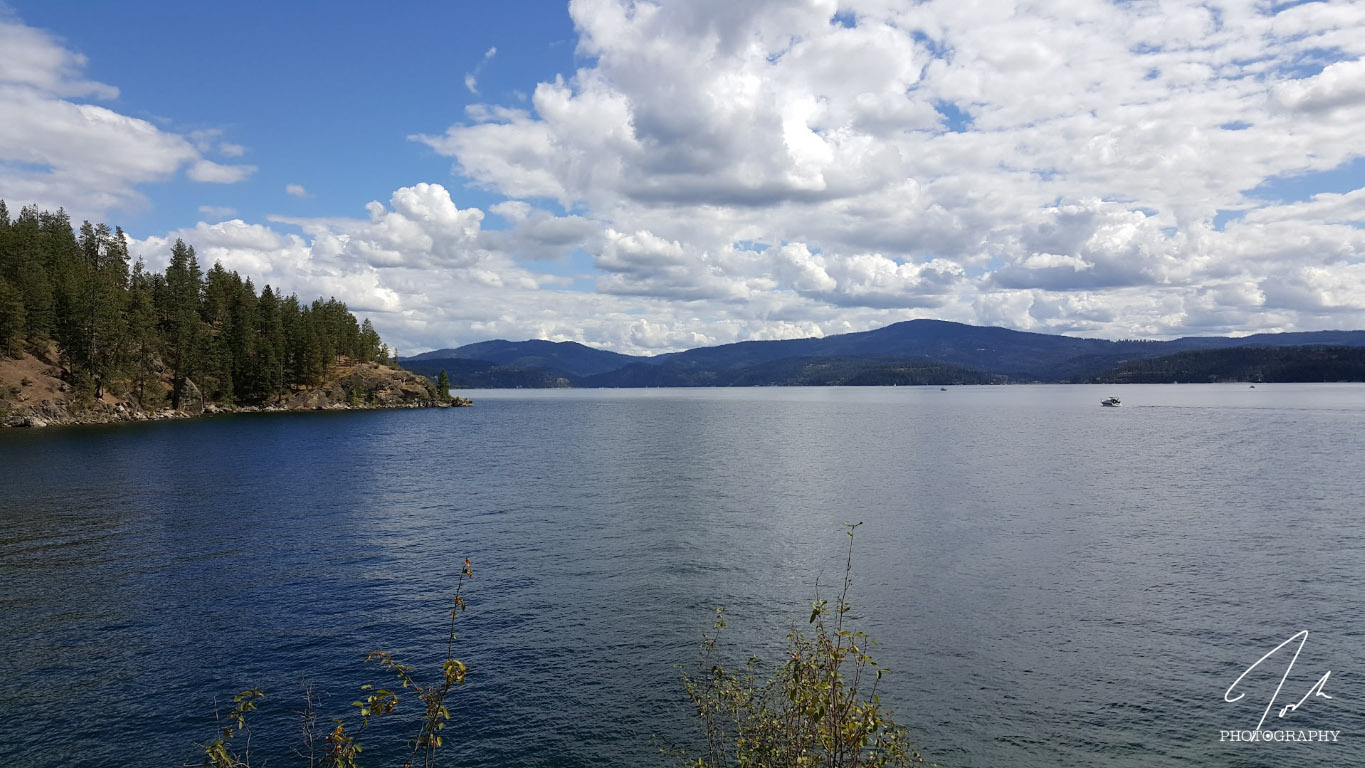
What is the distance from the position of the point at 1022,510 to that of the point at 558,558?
41110 millimetres

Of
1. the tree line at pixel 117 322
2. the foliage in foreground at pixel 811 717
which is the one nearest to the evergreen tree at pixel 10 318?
the tree line at pixel 117 322

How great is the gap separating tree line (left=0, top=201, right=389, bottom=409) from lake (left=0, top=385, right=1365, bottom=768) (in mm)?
77830

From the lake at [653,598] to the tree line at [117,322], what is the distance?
77830mm

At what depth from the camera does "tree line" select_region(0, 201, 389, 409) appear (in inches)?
5561

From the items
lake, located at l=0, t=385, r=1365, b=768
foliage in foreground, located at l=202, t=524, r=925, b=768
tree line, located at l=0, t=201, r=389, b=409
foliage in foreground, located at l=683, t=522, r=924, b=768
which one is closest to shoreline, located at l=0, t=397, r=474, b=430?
tree line, located at l=0, t=201, r=389, b=409

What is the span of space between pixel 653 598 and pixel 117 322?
164 metres

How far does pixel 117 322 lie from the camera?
148 metres

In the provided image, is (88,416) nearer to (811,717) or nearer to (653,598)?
(653,598)

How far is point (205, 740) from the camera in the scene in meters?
23.4

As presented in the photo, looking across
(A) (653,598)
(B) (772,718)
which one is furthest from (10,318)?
(B) (772,718)

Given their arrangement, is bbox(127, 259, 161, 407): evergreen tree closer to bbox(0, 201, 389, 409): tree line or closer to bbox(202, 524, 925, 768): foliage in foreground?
bbox(0, 201, 389, 409): tree line

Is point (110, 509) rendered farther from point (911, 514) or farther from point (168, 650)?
point (911, 514)

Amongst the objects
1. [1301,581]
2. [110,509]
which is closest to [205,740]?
[110,509]

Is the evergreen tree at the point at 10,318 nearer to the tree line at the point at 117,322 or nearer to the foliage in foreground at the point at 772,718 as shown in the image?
the tree line at the point at 117,322
